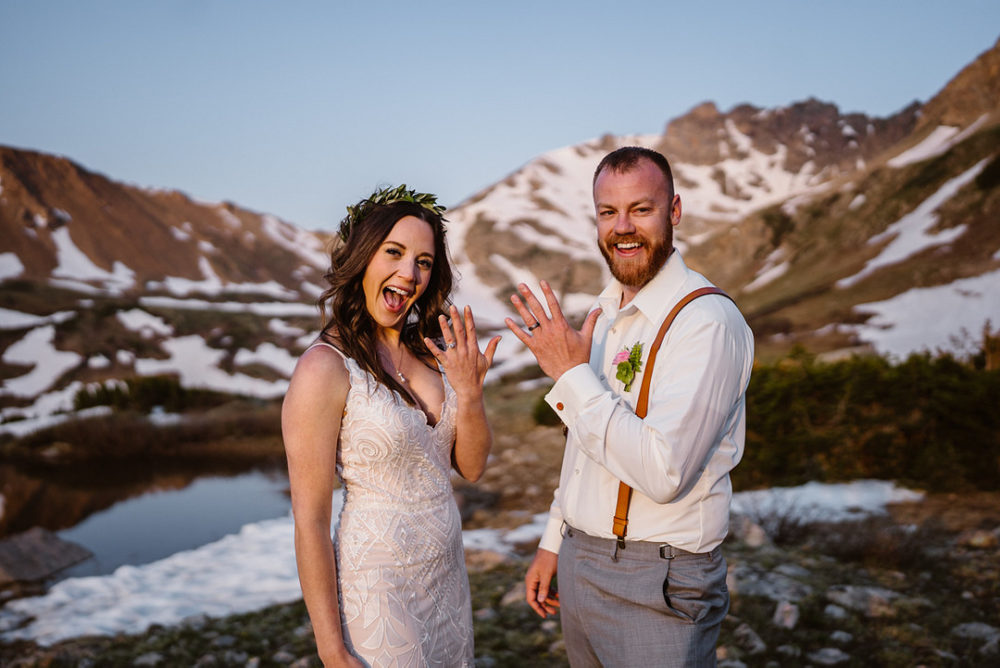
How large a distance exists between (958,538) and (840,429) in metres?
2.20

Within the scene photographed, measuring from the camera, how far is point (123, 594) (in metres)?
6.35

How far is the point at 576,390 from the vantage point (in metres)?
1.98

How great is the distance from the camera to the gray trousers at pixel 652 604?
201cm

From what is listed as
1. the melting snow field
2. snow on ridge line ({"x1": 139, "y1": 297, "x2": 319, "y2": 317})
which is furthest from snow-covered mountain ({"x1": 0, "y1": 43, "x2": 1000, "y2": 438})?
the melting snow field

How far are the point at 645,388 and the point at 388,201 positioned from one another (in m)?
1.38

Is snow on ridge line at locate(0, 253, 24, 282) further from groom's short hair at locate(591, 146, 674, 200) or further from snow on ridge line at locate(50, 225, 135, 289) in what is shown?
groom's short hair at locate(591, 146, 674, 200)

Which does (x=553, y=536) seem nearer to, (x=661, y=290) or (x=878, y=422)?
(x=661, y=290)

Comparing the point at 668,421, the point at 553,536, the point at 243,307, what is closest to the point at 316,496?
the point at 553,536

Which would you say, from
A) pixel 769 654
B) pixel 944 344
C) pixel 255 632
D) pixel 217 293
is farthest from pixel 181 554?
pixel 217 293

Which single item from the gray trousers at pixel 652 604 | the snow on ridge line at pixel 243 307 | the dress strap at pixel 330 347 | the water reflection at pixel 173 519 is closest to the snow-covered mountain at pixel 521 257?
the snow on ridge line at pixel 243 307

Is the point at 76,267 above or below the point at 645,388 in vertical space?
above

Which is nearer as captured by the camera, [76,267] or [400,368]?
[400,368]

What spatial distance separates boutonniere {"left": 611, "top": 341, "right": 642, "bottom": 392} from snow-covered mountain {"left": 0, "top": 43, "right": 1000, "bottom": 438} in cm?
140

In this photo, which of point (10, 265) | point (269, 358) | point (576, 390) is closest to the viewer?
point (576, 390)
